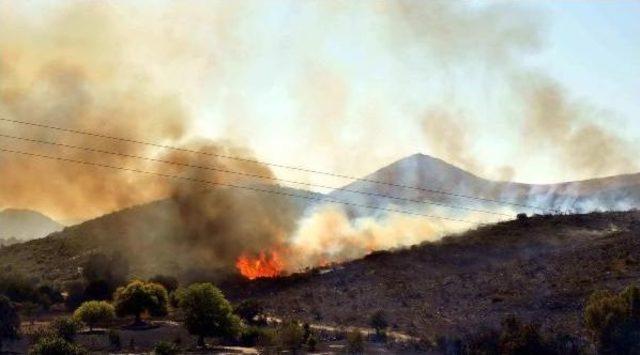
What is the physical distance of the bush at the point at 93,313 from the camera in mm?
55188

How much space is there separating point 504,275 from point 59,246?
92.5 metres

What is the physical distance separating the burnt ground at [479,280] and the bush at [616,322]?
614 cm

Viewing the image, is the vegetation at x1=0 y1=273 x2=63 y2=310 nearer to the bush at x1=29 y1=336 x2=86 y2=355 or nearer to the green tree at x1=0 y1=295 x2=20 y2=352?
the green tree at x1=0 y1=295 x2=20 y2=352

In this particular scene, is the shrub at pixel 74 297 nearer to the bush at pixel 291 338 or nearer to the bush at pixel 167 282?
the bush at pixel 167 282

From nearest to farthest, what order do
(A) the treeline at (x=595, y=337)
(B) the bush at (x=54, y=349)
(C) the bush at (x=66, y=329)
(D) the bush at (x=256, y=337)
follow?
(B) the bush at (x=54, y=349) < (A) the treeline at (x=595, y=337) < (C) the bush at (x=66, y=329) < (D) the bush at (x=256, y=337)

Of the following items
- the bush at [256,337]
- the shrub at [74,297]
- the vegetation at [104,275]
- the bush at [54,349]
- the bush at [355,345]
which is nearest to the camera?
the bush at [54,349]

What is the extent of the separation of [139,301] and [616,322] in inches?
1618

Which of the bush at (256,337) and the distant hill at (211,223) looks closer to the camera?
the bush at (256,337)

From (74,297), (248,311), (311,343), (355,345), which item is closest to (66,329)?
(248,311)

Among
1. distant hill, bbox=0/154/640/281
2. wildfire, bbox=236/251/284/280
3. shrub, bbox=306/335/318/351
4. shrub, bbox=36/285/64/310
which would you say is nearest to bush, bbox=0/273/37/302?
shrub, bbox=36/285/64/310

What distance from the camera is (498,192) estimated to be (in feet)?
529

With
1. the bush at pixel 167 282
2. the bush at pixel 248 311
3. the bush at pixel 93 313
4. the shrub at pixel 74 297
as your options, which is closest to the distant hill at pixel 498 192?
the bush at pixel 167 282

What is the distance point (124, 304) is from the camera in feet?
193

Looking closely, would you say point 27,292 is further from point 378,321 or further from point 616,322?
point 616,322
